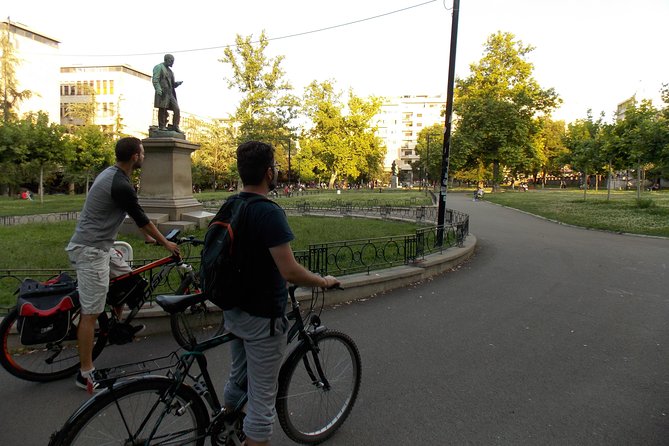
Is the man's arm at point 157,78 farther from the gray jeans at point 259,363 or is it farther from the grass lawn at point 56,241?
the gray jeans at point 259,363

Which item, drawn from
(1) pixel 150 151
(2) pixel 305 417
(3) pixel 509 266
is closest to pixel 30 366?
(2) pixel 305 417

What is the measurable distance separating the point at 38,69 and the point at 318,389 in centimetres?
6778

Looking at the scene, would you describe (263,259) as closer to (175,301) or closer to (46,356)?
(175,301)

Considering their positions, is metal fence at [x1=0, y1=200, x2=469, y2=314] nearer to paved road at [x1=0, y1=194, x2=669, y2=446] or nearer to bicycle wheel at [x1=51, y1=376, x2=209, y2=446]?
paved road at [x1=0, y1=194, x2=669, y2=446]

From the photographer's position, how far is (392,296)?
648cm

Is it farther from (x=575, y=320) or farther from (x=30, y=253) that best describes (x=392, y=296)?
(x=30, y=253)

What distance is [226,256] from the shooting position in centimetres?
213

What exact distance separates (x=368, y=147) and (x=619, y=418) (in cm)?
5276

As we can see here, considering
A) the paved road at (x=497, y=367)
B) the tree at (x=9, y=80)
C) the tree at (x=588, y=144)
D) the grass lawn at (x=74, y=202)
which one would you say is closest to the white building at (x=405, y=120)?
the tree at (x=588, y=144)

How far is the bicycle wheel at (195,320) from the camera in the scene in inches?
164

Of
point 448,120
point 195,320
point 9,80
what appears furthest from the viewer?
point 9,80

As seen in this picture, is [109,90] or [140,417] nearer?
[140,417]

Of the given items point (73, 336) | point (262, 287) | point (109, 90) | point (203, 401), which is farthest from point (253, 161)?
point (109, 90)

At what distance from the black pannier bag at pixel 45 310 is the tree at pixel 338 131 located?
166ft
